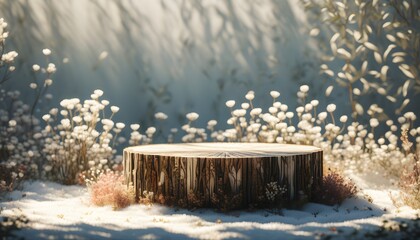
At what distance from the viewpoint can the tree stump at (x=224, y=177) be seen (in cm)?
552

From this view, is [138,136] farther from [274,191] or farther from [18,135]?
[274,191]

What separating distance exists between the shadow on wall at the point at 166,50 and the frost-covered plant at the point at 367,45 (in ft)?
0.96

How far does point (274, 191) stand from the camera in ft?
18.4

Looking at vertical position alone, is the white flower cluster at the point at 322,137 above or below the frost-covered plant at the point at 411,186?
above

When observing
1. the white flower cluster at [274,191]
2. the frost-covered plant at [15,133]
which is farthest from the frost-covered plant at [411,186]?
the frost-covered plant at [15,133]

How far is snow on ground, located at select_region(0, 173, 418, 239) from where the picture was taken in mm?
4469

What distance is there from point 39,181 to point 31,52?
6.91 ft

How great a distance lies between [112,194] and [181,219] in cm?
88

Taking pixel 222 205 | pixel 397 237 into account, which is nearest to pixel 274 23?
pixel 222 205

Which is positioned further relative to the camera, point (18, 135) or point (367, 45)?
point (367, 45)

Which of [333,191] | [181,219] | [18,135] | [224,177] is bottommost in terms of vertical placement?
[181,219]

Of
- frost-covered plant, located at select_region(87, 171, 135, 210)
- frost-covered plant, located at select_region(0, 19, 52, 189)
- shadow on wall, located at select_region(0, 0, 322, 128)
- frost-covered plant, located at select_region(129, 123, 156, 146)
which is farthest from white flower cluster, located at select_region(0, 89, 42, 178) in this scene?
frost-covered plant, located at select_region(87, 171, 135, 210)

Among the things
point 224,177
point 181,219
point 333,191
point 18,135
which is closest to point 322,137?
point 333,191

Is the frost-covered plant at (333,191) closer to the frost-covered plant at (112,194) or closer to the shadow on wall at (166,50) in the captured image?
the frost-covered plant at (112,194)
